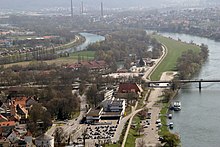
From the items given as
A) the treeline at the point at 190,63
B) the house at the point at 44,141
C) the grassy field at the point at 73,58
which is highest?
the house at the point at 44,141

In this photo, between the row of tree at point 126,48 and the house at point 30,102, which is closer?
the house at point 30,102

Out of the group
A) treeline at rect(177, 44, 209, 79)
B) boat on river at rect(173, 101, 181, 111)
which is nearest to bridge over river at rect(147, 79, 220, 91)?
treeline at rect(177, 44, 209, 79)

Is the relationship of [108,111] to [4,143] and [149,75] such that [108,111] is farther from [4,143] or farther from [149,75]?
[149,75]

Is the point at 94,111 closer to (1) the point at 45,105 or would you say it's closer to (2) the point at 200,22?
(1) the point at 45,105

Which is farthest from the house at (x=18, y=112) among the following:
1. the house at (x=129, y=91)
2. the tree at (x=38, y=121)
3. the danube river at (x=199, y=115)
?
the danube river at (x=199, y=115)

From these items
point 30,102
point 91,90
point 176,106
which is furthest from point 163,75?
point 30,102

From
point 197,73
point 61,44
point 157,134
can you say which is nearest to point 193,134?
point 157,134

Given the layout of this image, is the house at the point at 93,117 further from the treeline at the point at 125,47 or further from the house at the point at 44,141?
the treeline at the point at 125,47

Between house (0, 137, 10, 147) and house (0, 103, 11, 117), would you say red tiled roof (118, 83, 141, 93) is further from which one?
house (0, 137, 10, 147)
